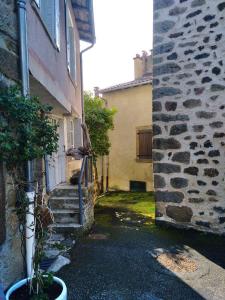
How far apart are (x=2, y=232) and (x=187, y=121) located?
4.04 meters

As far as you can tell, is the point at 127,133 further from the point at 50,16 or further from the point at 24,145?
the point at 24,145

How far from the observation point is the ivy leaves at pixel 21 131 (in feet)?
7.55

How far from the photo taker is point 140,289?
3.33 m

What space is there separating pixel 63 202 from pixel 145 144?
7.13 meters

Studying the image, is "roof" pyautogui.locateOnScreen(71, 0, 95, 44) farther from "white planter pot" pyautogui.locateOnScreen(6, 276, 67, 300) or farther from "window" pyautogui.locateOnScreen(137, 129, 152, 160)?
"white planter pot" pyautogui.locateOnScreen(6, 276, 67, 300)

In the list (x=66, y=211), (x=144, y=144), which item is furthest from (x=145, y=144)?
(x=66, y=211)

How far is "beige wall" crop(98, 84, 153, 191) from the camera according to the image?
1270 centimetres

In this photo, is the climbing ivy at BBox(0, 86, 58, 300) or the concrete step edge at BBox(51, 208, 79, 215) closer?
the climbing ivy at BBox(0, 86, 58, 300)

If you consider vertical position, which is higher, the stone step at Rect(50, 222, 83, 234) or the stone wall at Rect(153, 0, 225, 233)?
the stone wall at Rect(153, 0, 225, 233)

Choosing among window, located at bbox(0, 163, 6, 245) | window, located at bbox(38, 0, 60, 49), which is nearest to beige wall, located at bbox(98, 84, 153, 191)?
window, located at bbox(38, 0, 60, 49)

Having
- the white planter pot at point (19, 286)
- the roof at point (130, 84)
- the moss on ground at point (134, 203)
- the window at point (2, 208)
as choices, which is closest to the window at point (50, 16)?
the window at point (2, 208)

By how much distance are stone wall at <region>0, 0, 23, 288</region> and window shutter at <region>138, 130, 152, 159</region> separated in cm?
1026

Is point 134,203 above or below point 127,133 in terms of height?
below

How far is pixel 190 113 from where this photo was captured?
559 cm
